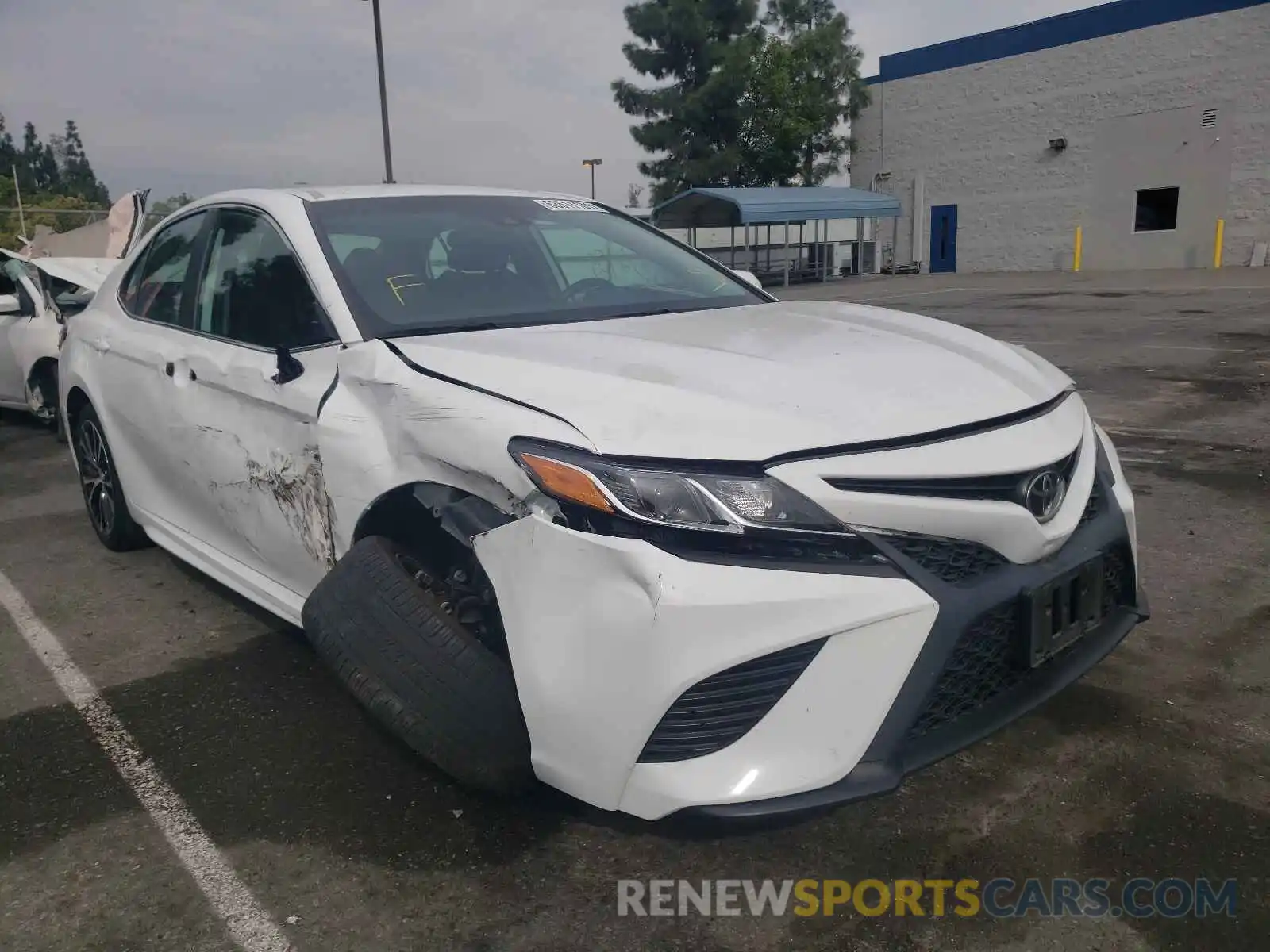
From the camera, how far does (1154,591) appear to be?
376 centimetres

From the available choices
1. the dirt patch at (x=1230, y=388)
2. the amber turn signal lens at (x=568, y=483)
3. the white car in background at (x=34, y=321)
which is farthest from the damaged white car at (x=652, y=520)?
the dirt patch at (x=1230, y=388)

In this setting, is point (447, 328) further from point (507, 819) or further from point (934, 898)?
point (934, 898)

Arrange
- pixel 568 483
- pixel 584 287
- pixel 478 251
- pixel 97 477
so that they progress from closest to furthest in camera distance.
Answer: pixel 568 483, pixel 478 251, pixel 584 287, pixel 97 477

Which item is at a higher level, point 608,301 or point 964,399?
point 608,301

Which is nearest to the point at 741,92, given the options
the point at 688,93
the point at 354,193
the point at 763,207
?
the point at 688,93

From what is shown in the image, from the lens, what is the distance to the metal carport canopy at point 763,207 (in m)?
23.0

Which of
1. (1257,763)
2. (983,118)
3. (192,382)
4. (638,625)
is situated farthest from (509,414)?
(983,118)

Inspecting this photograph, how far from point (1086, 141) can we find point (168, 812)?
96.2 ft

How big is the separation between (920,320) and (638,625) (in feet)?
5.61

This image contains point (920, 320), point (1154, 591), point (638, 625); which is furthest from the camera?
point (1154, 591)

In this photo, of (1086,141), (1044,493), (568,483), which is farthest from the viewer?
(1086,141)

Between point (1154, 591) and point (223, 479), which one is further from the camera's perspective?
point (1154, 591)

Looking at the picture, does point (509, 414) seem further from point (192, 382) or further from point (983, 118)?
point (983, 118)

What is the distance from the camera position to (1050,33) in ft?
88.8
